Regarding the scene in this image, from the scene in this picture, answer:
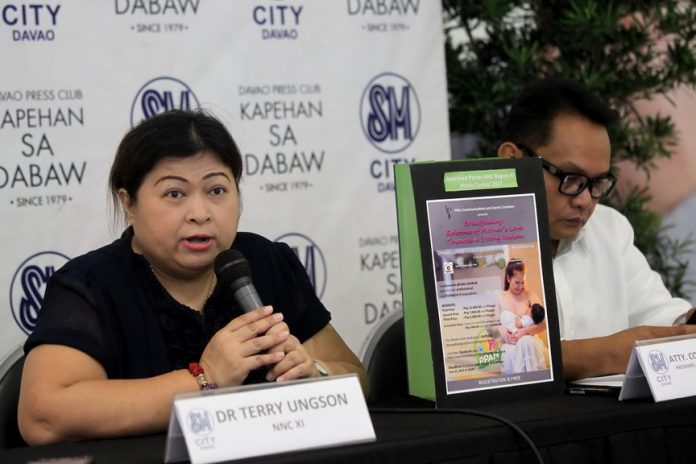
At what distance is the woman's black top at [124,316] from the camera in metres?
1.80

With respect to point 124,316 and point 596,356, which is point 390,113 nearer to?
point 596,356

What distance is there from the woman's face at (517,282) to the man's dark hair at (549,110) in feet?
2.11

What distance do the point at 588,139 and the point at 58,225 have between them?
149 centimetres

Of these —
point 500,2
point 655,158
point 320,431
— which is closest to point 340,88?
point 500,2

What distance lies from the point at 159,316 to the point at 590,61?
246 cm

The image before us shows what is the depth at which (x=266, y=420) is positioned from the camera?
4.69 ft

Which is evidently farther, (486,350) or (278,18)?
(278,18)

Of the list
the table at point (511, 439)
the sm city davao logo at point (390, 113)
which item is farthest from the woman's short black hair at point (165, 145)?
the sm city davao logo at point (390, 113)

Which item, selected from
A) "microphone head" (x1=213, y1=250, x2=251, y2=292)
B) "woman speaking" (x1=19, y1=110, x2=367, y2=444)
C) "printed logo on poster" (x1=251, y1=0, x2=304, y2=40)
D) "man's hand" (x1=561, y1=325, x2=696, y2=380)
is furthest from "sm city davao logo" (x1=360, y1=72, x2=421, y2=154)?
"microphone head" (x1=213, y1=250, x2=251, y2=292)

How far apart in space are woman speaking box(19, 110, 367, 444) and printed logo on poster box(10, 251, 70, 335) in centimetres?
99

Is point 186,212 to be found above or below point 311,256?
above

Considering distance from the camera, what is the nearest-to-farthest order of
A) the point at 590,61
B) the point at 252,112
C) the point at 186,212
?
1. the point at 186,212
2. the point at 252,112
3. the point at 590,61

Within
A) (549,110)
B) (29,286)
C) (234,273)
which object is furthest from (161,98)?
(234,273)

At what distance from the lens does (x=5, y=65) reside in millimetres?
2902
